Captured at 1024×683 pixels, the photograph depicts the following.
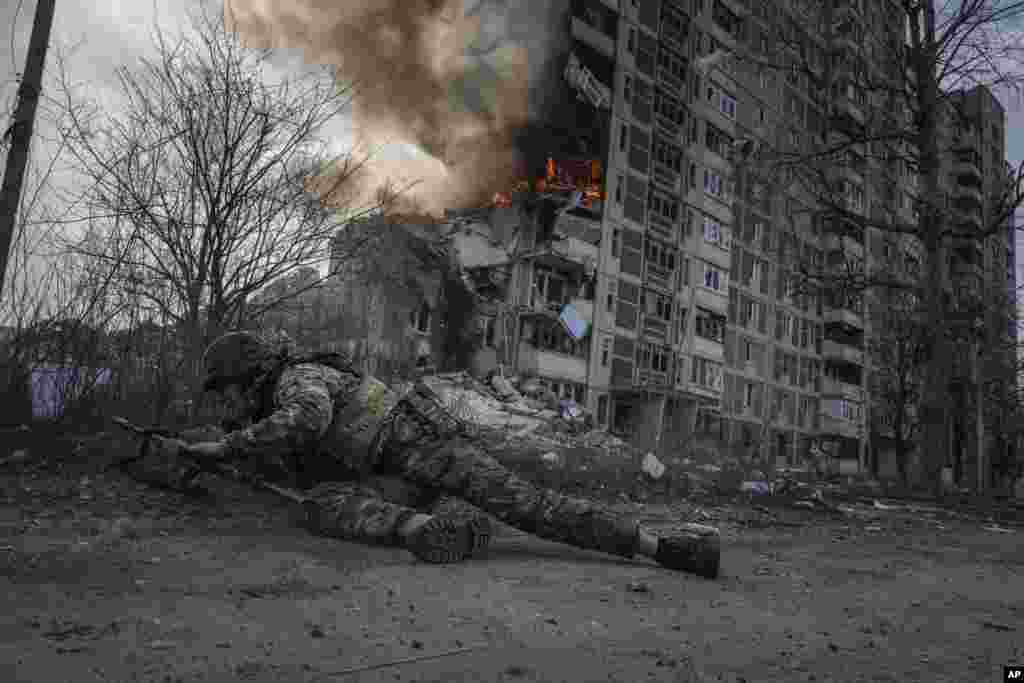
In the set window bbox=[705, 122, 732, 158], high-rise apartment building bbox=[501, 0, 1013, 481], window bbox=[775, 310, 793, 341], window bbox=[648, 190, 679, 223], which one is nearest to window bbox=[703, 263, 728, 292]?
high-rise apartment building bbox=[501, 0, 1013, 481]

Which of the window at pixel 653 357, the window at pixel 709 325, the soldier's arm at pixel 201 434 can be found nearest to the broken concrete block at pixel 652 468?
the soldier's arm at pixel 201 434

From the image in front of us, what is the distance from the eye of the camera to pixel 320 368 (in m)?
4.55

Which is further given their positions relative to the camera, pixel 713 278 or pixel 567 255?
pixel 713 278

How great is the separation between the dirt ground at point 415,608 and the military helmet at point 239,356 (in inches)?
36.6

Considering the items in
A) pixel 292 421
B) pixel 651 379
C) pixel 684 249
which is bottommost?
pixel 292 421

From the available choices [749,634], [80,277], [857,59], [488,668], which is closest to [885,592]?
[749,634]

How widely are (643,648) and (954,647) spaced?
4.13ft

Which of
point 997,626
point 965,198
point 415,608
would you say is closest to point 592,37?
point 965,198

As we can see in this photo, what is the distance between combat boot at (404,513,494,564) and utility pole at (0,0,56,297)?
361 centimetres

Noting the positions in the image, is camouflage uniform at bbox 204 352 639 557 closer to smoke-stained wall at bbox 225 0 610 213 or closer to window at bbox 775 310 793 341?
smoke-stained wall at bbox 225 0 610 213

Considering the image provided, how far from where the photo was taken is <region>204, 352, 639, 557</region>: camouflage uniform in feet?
13.5

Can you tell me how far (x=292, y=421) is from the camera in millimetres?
4031

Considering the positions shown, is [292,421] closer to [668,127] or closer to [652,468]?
[652,468]

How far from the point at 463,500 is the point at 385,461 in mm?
521
